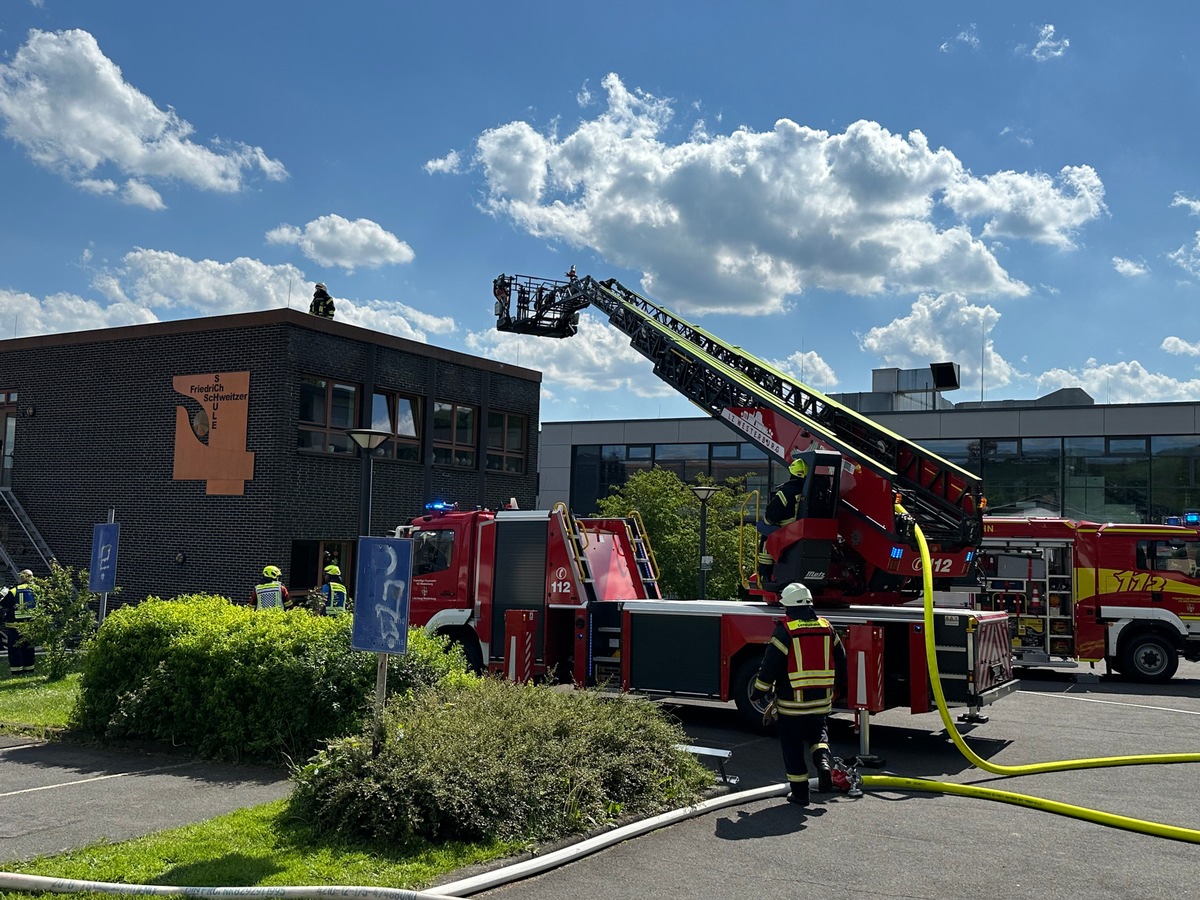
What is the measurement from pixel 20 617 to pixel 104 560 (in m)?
2.75

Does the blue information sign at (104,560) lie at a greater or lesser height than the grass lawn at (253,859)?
greater

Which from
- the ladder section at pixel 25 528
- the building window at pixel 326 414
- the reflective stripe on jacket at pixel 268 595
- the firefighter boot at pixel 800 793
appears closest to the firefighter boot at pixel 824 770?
the firefighter boot at pixel 800 793

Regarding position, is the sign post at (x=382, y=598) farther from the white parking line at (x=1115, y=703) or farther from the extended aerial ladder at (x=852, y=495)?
the white parking line at (x=1115, y=703)

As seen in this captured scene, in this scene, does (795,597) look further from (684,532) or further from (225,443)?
(225,443)

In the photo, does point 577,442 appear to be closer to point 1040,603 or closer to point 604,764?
point 1040,603

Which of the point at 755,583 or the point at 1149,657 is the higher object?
the point at 755,583

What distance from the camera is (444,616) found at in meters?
13.9

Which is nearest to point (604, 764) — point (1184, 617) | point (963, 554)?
point (963, 554)

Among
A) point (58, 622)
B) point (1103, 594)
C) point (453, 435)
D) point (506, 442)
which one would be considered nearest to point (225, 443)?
point (453, 435)

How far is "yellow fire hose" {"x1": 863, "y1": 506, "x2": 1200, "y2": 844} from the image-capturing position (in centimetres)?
727

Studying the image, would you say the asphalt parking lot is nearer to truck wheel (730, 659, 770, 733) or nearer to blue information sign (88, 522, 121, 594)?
truck wheel (730, 659, 770, 733)

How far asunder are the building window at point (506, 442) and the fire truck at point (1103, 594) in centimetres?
1162

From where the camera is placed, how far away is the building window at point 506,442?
24.7m

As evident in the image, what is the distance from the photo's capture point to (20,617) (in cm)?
1473
